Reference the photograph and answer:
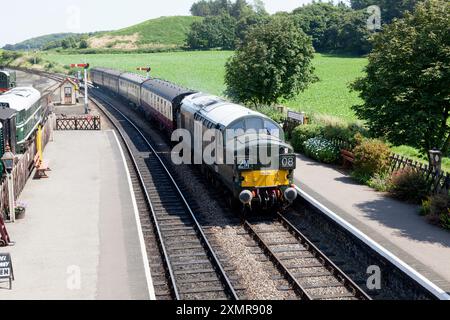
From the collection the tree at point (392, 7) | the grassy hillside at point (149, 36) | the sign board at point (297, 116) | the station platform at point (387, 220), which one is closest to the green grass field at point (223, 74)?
the sign board at point (297, 116)

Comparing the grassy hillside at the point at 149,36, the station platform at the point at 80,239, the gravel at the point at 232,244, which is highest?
the grassy hillside at the point at 149,36

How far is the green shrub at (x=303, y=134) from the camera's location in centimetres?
2814

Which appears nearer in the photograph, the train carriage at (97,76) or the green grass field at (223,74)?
the green grass field at (223,74)

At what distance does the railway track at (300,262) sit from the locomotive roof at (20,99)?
606 inches

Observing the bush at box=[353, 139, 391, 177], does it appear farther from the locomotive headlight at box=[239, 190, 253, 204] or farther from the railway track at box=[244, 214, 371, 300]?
the locomotive headlight at box=[239, 190, 253, 204]

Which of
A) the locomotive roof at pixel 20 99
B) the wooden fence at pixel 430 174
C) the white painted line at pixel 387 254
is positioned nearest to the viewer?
the white painted line at pixel 387 254

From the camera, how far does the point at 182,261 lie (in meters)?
16.0

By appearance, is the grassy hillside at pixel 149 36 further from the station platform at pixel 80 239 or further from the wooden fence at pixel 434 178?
the wooden fence at pixel 434 178

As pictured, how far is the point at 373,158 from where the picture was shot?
22.3 meters

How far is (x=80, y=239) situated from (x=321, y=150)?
44.4 ft

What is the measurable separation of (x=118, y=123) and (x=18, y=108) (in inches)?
617

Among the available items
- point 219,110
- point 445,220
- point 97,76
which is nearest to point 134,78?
point 97,76

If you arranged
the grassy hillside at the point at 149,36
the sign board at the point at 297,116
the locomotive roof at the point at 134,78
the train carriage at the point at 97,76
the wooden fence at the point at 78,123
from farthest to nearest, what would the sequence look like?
1. the grassy hillside at the point at 149,36
2. the train carriage at the point at 97,76
3. the locomotive roof at the point at 134,78
4. the wooden fence at the point at 78,123
5. the sign board at the point at 297,116

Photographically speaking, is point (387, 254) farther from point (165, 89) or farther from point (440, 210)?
point (165, 89)
